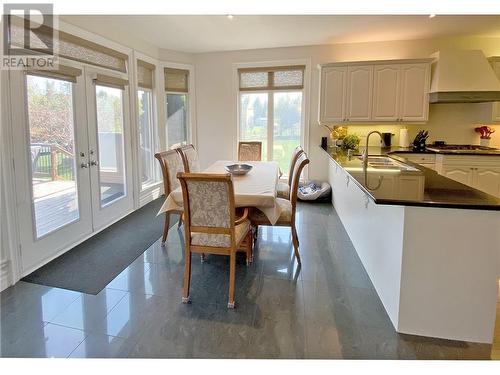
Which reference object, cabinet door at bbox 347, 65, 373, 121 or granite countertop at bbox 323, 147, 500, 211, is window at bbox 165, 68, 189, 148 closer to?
cabinet door at bbox 347, 65, 373, 121

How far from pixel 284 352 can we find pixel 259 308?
468 mm

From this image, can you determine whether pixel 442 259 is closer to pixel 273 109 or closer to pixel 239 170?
pixel 239 170

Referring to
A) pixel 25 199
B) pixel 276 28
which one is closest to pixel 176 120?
pixel 276 28

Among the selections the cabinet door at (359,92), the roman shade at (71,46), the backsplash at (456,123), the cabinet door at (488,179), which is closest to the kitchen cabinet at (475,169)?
the cabinet door at (488,179)

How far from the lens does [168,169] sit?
11.0 ft

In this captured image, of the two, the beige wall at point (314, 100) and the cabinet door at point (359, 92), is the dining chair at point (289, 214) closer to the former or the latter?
the cabinet door at point (359, 92)

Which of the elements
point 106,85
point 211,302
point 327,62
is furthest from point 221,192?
point 327,62

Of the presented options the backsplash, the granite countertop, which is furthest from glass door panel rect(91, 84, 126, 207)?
the backsplash

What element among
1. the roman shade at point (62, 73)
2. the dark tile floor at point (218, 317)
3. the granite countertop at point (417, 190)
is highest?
the roman shade at point (62, 73)

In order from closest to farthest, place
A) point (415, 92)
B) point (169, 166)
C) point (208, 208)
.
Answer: point (208, 208), point (169, 166), point (415, 92)

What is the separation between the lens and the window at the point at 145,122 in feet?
16.0

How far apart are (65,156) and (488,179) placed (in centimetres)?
520

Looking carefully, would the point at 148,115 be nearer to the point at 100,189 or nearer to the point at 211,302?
the point at 100,189

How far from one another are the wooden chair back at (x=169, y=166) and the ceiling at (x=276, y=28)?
1.65m
